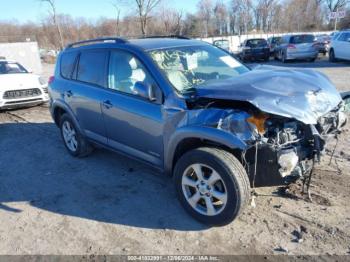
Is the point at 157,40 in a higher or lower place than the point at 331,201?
higher

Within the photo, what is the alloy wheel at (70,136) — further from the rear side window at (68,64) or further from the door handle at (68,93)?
the rear side window at (68,64)

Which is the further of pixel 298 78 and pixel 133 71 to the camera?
pixel 133 71

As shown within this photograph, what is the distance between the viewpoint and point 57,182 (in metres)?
4.72

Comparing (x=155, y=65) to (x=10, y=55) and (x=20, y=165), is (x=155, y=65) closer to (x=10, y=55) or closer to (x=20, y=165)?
(x=20, y=165)

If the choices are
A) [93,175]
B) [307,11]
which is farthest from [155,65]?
[307,11]

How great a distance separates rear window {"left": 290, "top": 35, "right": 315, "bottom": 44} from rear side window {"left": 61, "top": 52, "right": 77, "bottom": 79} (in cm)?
1579

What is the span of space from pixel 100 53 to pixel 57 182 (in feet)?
6.15

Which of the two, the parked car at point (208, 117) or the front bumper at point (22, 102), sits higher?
the parked car at point (208, 117)

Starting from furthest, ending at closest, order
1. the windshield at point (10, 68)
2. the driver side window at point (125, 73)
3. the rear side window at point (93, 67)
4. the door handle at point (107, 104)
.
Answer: the windshield at point (10, 68), the rear side window at point (93, 67), the door handle at point (107, 104), the driver side window at point (125, 73)

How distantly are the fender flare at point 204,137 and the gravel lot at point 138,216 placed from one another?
2.42 ft

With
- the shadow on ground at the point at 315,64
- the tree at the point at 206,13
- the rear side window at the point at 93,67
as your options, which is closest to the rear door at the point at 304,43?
the shadow on ground at the point at 315,64

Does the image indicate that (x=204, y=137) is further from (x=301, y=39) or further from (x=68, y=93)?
(x=301, y=39)

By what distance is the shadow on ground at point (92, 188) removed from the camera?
3.73 metres

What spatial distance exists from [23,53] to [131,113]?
23465mm
